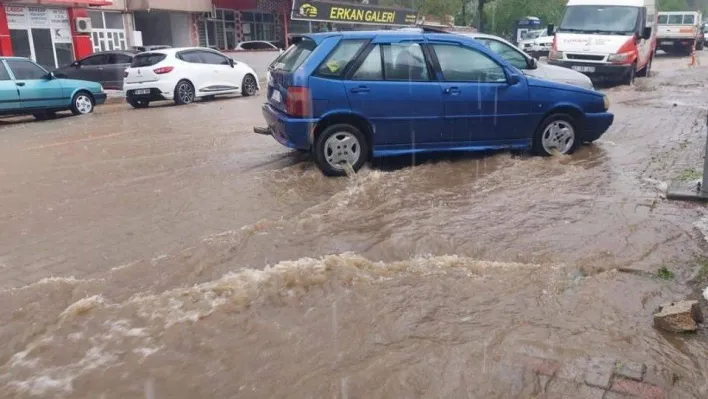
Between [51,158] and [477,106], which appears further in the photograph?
[51,158]

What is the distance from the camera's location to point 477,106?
7461mm

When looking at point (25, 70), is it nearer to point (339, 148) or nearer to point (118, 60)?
point (118, 60)

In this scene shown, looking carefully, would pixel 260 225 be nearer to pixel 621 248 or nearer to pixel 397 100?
pixel 397 100

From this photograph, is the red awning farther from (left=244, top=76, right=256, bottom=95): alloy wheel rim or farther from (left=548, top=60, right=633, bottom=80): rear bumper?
(left=548, top=60, right=633, bottom=80): rear bumper

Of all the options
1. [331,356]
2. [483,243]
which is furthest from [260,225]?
[331,356]

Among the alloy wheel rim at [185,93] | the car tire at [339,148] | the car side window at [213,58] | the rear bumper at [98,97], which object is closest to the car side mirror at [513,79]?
the car tire at [339,148]

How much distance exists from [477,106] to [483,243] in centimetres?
288

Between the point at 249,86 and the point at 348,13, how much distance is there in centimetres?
1719

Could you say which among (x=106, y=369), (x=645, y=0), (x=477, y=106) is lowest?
(x=106, y=369)

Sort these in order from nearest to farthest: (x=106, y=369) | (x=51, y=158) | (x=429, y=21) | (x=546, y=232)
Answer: (x=106, y=369), (x=546, y=232), (x=51, y=158), (x=429, y=21)

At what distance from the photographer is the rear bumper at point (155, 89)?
16.0m

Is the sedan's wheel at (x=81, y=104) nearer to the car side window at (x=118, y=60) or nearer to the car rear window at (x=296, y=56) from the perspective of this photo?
the car side window at (x=118, y=60)

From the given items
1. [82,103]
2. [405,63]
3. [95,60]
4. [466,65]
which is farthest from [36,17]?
[466,65]

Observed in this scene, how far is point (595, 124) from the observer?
803 centimetres
